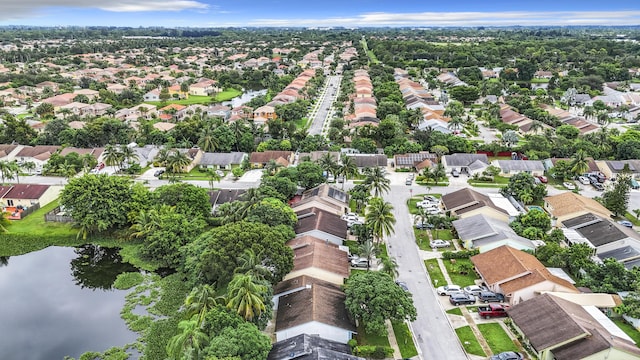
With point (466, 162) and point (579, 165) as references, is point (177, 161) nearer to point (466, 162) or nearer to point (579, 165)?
point (466, 162)

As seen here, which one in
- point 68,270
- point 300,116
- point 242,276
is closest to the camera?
point 242,276

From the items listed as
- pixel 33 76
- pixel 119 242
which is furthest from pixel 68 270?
pixel 33 76

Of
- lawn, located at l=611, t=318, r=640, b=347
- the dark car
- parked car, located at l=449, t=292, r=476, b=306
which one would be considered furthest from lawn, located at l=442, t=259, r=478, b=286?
lawn, located at l=611, t=318, r=640, b=347

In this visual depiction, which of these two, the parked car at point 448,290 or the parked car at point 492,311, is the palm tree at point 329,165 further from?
the parked car at point 492,311

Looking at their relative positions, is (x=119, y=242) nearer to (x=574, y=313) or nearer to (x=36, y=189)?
(x=36, y=189)

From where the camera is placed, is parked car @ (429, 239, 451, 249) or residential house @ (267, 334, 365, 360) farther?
parked car @ (429, 239, 451, 249)

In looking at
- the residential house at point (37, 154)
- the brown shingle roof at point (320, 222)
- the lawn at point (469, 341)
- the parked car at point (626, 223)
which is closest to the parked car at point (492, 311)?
the lawn at point (469, 341)

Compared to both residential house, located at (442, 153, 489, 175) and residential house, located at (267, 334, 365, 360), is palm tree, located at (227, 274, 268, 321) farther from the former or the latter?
residential house, located at (442, 153, 489, 175)
